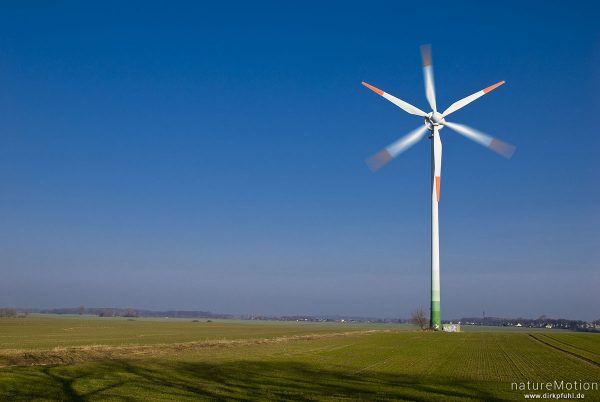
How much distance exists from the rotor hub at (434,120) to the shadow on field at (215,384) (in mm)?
52682

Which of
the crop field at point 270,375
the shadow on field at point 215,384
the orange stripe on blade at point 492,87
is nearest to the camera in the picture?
the shadow on field at point 215,384

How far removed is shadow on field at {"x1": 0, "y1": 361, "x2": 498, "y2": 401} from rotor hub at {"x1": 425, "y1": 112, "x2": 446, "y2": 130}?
2074 inches

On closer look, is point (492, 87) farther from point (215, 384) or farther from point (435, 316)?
point (215, 384)

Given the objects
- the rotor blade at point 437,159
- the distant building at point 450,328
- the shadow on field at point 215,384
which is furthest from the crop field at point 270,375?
the distant building at point 450,328

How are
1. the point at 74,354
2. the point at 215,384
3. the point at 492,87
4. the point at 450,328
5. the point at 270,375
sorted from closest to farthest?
the point at 215,384 → the point at 270,375 → the point at 74,354 → the point at 492,87 → the point at 450,328

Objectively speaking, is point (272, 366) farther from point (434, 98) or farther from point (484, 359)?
point (434, 98)

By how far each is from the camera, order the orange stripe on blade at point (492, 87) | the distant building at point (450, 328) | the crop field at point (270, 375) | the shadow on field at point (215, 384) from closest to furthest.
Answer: the shadow on field at point (215, 384), the crop field at point (270, 375), the orange stripe on blade at point (492, 87), the distant building at point (450, 328)

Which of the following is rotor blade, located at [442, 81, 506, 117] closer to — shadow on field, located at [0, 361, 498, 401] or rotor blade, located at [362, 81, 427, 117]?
rotor blade, located at [362, 81, 427, 117]

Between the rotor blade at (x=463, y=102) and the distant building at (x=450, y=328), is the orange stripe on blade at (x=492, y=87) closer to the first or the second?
the rotor blade at (x=463, y=102)

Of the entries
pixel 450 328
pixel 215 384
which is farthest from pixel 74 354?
pixel 450 328

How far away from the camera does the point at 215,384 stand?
2711 centimetres

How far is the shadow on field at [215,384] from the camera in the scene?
23.3 m

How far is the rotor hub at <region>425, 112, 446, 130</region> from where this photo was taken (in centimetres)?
7956

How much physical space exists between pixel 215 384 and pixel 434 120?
61353 mm
